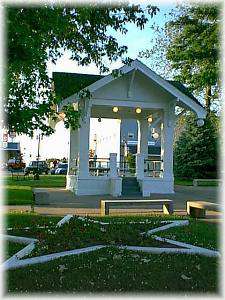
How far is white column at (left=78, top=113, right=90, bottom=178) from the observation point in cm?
1991

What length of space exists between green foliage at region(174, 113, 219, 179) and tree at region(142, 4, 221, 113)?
3.20 meters

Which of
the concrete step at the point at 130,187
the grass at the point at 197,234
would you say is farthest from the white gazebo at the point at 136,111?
the grass at the point at 197,234

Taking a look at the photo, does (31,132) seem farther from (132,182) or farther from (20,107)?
(132,182)

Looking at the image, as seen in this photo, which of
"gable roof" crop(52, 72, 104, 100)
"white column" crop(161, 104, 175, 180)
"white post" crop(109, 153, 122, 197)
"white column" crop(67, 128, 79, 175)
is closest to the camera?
"gable roof" crop(52, 72, 104, 100)

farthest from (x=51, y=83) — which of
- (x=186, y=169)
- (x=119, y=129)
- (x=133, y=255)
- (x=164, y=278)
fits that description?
(x=119, y=129)

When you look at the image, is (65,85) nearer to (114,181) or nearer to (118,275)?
(118,275)

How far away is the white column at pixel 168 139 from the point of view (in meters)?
21.4

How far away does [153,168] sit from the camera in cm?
2295

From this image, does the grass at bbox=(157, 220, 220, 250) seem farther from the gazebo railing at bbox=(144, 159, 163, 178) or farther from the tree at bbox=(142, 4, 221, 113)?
the tree at bbox=(142, 4, 221, 113)

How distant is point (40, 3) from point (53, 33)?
2.34 ft

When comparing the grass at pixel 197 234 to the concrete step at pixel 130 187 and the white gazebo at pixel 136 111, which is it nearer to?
the white gazebo at pixel 136 111

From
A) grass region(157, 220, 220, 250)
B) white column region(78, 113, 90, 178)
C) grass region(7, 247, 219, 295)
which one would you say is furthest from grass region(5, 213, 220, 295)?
white column region(78, 113, 90, 178)

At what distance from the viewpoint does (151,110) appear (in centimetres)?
2281

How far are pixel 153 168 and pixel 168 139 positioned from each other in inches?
79.6
